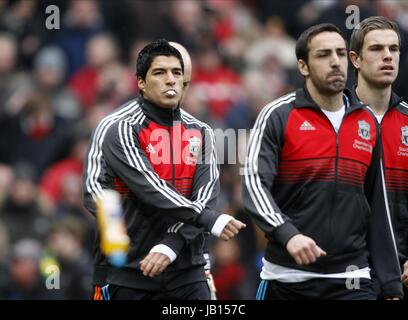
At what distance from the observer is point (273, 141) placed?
831 cm

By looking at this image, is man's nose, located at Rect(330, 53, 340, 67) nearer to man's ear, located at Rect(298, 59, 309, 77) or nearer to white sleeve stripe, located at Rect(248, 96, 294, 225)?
man's ear, located at Rect(298, 59, 309, 77)

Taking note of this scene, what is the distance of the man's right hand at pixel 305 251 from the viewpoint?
783cm

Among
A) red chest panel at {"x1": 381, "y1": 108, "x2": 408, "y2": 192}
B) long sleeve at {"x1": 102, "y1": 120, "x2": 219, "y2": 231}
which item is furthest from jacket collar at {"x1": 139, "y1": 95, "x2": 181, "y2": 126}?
red chest panel at {"x1": 381, "y1": 108, "x2": 408, "y2": 192}

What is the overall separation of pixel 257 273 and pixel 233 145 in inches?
59.9

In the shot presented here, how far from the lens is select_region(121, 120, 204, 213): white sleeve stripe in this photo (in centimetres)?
848

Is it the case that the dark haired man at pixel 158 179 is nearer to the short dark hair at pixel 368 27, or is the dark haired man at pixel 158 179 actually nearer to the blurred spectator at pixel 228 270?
the short dark hair at pixel 368 27

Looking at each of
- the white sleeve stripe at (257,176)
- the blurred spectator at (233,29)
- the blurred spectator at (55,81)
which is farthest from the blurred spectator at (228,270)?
the white sleeve stripe at (257,176)

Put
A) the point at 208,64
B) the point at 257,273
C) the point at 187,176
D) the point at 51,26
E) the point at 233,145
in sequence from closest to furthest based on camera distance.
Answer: the point at 187,176 → the point at 257,273 → the point at 233,145 → the point at 51,26 → the point at 208,64

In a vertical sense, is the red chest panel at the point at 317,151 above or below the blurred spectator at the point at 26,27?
below

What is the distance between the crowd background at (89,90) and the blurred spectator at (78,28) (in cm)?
1

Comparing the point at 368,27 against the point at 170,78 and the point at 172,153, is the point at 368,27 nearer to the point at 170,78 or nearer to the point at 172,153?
the point at 170,78

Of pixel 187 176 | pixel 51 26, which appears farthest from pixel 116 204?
pixel 51 26

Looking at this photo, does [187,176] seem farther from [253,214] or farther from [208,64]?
[208,64]

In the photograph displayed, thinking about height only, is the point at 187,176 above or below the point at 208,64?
below
